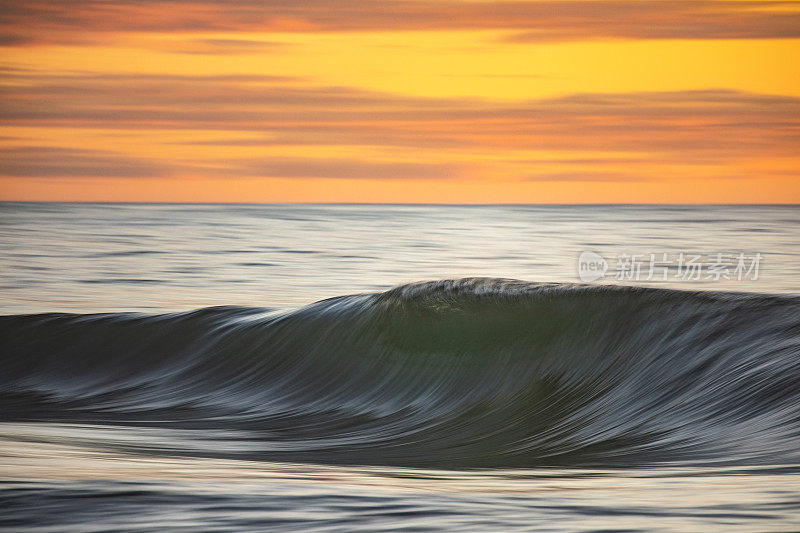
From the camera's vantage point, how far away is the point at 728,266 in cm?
2428

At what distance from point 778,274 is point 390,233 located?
2132 cm

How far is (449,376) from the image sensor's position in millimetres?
9555

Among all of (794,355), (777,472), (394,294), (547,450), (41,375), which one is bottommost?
(777,472)

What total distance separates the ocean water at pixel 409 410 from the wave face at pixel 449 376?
0.09 feet

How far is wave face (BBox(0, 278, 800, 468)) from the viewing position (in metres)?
6.51

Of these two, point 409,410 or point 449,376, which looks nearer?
point 409,410

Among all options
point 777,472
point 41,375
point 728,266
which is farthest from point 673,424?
point 728,266

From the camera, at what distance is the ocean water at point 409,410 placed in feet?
11.7

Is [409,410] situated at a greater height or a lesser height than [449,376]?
lesser

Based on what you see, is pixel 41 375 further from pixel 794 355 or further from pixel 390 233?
pixel 390 233

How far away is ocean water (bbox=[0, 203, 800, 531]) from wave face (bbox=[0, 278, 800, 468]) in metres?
0.03

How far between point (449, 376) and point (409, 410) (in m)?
0.81

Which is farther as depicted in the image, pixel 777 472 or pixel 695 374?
pixel 695 374

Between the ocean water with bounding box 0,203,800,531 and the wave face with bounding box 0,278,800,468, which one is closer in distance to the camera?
the ocean water with bounding box 0,203,800,531
